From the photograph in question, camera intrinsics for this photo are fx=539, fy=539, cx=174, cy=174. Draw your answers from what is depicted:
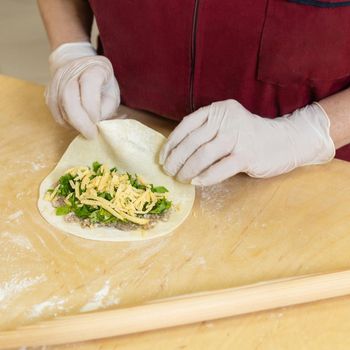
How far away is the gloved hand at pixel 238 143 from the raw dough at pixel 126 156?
0.15ft

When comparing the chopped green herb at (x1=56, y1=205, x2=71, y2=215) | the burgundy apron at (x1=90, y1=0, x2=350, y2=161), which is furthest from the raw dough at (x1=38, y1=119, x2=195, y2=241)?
the burgundy apron at (x1=90, y1=0, x2=350, y2=161)

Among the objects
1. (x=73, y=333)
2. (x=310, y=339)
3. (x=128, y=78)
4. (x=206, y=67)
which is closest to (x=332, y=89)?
(x=206, y=67)

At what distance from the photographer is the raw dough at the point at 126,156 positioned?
1183 millimetres

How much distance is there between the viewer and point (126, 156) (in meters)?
1.23

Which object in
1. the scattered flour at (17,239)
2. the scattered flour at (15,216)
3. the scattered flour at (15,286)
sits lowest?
the scattered flour at (15,216)

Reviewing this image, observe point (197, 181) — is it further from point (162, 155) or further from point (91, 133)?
point (91, 133)

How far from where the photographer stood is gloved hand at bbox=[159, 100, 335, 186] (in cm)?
111

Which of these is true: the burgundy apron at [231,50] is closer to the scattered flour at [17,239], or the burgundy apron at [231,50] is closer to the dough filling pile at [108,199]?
the dough filling pile at [108,199]

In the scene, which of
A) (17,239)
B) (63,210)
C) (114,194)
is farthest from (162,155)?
(17,239)

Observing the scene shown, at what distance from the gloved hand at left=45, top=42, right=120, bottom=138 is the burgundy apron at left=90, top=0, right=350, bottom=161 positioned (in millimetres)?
69

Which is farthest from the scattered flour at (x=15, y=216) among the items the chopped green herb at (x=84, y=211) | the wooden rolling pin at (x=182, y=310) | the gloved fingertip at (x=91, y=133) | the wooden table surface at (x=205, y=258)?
the wooden rolling pin at (x=182, y=310)

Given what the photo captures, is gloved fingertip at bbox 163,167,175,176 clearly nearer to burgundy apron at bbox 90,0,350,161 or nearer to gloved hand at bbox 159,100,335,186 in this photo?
gloved hand at bbox 159,100,335,186

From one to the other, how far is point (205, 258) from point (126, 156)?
13.1 inches

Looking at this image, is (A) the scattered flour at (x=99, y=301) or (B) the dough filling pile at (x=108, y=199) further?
(B) the dough filling pile at (x=108, y=199)
